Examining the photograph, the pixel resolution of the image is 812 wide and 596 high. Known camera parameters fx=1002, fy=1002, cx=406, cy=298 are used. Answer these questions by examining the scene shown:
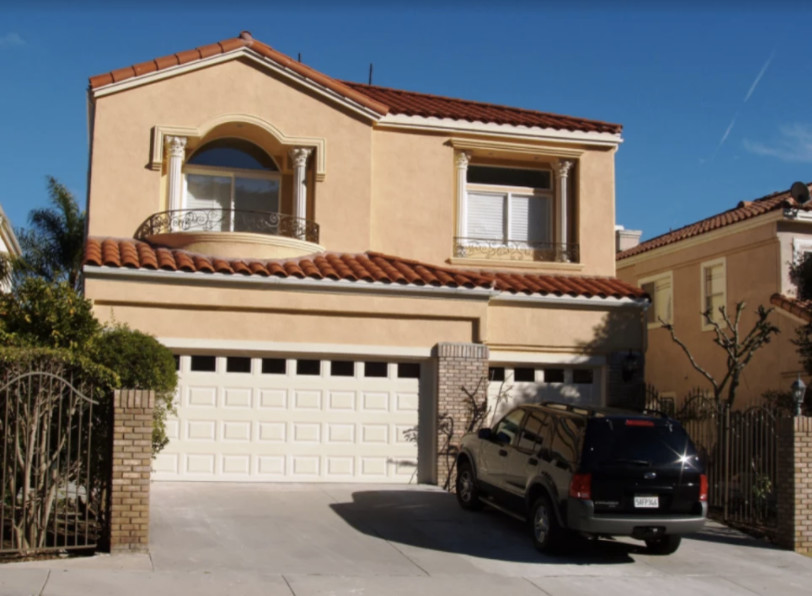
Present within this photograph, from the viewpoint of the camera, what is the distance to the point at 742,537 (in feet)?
47.4

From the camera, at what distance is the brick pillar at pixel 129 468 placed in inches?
439

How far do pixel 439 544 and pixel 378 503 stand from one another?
2.62m

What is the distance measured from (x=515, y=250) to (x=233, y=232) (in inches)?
241

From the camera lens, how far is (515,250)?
812 inches

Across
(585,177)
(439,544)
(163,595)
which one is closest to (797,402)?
(439,544)

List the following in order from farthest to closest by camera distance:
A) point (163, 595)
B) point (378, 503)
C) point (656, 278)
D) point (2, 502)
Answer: point (656, 278), point (378, 503), point (2, 502), point (163, 595)

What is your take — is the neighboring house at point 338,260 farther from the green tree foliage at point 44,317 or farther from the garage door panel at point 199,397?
the green tree foliage at point 44,317

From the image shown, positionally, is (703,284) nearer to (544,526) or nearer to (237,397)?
(237,397)

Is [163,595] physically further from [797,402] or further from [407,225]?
[407,225]

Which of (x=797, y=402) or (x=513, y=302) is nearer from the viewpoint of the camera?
(x=797, y=402)

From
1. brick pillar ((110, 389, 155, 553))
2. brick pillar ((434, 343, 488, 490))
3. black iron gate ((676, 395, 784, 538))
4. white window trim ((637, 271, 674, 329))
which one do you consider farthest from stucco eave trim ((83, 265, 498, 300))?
white window trim ((637, 271, 674, 329))

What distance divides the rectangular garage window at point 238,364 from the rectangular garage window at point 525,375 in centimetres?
503

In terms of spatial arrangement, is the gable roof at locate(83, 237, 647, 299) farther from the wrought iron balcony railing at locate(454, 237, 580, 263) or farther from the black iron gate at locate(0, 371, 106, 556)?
the black iron gate at locate(0, 371, 106, 556)

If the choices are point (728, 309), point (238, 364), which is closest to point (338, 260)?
point (238, 364)
